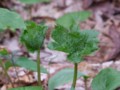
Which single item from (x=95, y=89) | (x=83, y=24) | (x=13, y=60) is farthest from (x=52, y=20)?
(x=95, y=89)

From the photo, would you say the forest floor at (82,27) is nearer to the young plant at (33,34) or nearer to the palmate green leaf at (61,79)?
the palmate green leaf at (61,79)

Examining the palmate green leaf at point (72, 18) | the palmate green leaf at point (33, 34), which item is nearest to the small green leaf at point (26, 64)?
the palmate green leaf at point (33, 34)

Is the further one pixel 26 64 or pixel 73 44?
pixel 26 64

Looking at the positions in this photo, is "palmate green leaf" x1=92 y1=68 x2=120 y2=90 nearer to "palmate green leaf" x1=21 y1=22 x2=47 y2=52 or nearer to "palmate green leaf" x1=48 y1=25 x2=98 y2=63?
"palmate green leaf" x1=48 y1=25 x2=98 y2=63

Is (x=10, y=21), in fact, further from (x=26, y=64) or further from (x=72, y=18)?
(x=72, y=18)

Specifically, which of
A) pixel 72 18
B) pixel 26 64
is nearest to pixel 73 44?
pixel 26 64

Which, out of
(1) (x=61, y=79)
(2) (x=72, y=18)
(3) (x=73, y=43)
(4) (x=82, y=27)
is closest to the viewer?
(3) (x=73, y=43)

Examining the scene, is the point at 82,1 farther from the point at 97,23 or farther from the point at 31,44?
the point at 31,44
